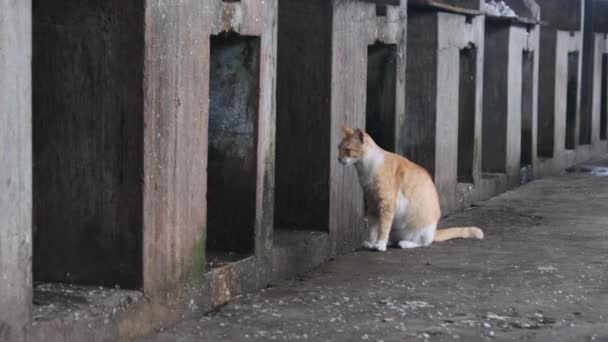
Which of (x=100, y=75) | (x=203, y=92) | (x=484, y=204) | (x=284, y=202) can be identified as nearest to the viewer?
(x=100, y=75)

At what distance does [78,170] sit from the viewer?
656cm

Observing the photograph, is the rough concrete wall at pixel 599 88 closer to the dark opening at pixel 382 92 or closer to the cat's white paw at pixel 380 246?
the dark opening at pixel 382 92

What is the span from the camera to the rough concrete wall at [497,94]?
1505cm

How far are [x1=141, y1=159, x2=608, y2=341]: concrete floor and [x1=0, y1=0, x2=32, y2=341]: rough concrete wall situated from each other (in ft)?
3.69

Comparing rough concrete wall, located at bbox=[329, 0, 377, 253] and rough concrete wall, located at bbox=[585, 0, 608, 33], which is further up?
rough concrete wall, located at bbox=[585, 0, 608, 33]

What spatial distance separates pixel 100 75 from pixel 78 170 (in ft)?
1.73

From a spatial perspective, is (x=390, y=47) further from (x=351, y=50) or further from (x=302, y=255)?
(x=302, y=255)

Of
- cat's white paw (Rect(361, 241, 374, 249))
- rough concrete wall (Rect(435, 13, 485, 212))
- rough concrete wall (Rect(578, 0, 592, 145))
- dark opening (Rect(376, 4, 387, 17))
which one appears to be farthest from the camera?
rough concrete wall (Rect(578, 0, 592, 145))

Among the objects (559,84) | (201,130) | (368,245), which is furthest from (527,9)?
(201,130)

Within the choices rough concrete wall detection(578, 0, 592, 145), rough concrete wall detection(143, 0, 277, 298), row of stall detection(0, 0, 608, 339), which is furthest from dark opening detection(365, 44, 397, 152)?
rough concrete wall detection(578, 0, 592, 145)

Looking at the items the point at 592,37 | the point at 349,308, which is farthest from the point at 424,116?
the point at 592,37

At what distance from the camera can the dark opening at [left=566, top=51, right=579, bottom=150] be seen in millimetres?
19938

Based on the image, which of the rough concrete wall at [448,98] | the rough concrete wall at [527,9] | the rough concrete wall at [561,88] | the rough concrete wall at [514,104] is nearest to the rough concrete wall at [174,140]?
the rough concrete wall at [448,98]

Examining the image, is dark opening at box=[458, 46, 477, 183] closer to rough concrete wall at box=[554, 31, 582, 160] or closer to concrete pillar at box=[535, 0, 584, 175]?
concrete pillar at box=[535, 0, 584, 175]
